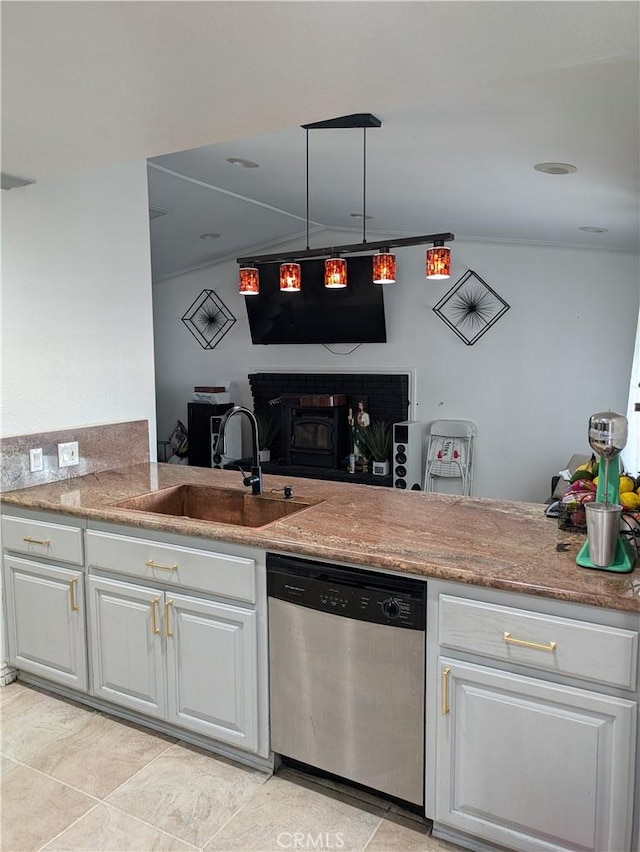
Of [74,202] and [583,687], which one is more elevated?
[74,202]

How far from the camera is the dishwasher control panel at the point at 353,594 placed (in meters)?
1.87

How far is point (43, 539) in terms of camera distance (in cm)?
263

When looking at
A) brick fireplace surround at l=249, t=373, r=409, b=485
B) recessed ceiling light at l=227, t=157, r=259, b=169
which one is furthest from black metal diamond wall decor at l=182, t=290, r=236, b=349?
recessed ceiling light at l=227, t=157, r=259, b=169

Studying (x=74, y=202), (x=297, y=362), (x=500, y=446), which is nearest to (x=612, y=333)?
(x=500, y=446)

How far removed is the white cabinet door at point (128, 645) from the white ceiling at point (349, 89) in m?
1.61

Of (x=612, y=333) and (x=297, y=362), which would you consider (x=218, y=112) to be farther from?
(x=297, y=362)

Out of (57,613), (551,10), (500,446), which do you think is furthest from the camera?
(500,446)

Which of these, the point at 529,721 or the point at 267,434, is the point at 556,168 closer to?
the point at 529,721

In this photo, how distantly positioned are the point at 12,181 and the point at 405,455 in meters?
3.91

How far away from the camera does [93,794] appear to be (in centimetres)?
216

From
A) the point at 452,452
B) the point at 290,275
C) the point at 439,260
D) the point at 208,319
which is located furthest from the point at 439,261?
the point at 208,319

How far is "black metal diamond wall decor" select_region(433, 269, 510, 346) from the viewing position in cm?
557

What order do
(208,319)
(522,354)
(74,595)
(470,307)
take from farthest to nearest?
(208,319) → (470,307) → (522,354) → (74,595)

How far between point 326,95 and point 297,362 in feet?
16.1
